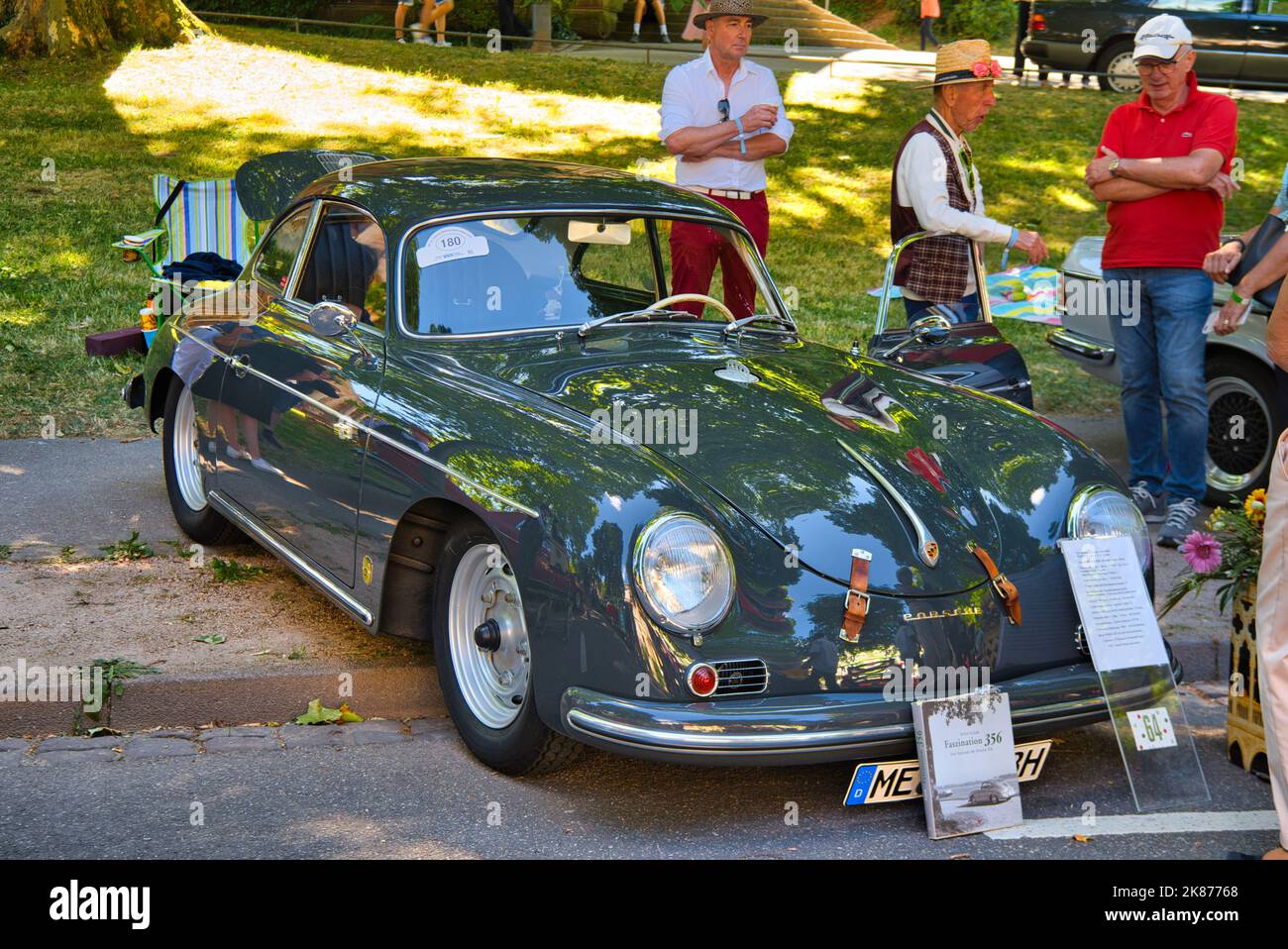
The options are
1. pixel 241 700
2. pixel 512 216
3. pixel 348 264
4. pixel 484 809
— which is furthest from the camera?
pixel 348 264

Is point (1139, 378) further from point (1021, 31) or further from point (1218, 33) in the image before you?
point (1021, 31)

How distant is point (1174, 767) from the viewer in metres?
4.11

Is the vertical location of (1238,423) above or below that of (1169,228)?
below

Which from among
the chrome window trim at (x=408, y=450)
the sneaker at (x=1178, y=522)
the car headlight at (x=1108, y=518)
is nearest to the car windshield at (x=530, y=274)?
the chrome window trim at (x=408, y=450)

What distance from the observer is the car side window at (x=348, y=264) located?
202 inches

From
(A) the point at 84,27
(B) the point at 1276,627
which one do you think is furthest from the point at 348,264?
(A) the point at 84,27

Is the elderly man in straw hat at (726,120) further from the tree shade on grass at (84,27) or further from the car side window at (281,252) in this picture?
the tree shade on grass at (84,27)

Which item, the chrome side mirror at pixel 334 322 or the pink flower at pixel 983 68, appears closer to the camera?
the chrome side mirror at pixel 334 322

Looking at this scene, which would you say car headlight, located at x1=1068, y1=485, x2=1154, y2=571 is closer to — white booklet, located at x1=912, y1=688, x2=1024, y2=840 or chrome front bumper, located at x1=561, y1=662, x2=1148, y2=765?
white booklet, located at x1=912, y1=688, x2=1024, y2=840

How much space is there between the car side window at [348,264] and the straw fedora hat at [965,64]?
2590 millimetres

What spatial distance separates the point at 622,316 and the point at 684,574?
1.54 m

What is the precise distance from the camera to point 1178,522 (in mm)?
6629

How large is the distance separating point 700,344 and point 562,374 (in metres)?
0.62
